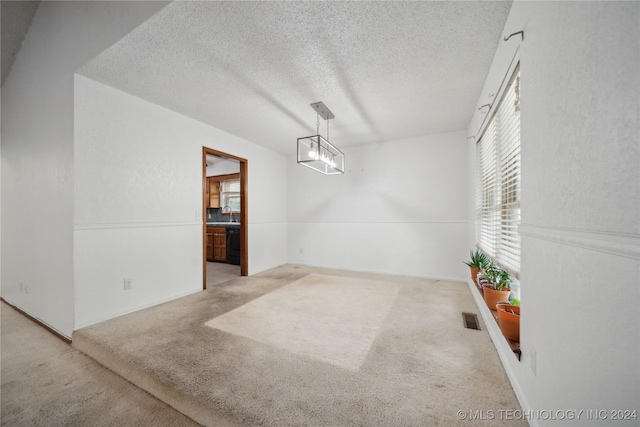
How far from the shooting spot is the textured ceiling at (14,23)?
8.39 feet

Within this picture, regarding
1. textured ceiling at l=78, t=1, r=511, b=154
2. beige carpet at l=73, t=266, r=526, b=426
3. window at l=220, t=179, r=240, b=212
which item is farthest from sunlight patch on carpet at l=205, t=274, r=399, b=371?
window at l=220, t=179, r=240, b=212

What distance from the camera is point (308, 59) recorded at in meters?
2.09

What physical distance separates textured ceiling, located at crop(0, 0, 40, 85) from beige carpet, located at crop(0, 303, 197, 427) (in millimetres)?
3377

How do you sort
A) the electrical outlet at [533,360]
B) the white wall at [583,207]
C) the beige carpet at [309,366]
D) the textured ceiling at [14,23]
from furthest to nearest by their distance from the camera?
the textured ceiling at [14,23] < the beige carpet at [309,366] < the electrical outlet at [533,360] < the white wall at [583,207]

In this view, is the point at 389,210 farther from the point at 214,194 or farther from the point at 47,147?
the point at 214,194

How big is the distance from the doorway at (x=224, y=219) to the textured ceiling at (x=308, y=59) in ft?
3.85

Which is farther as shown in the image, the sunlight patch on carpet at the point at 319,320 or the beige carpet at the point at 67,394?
the sunlight patch on carpet at the point at 319,320

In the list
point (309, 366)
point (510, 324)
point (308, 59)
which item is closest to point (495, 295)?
point (510, 324)

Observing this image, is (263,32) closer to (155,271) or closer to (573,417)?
(573,417)

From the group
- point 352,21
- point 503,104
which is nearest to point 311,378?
point 352,21

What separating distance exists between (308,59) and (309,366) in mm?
2460

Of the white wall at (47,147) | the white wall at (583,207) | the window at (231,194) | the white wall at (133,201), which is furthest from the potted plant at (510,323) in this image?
the window at (231,194)

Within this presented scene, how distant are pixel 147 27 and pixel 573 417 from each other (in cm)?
315

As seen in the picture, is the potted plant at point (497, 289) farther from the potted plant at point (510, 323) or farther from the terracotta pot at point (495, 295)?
the potted plant at point (510, 323)
